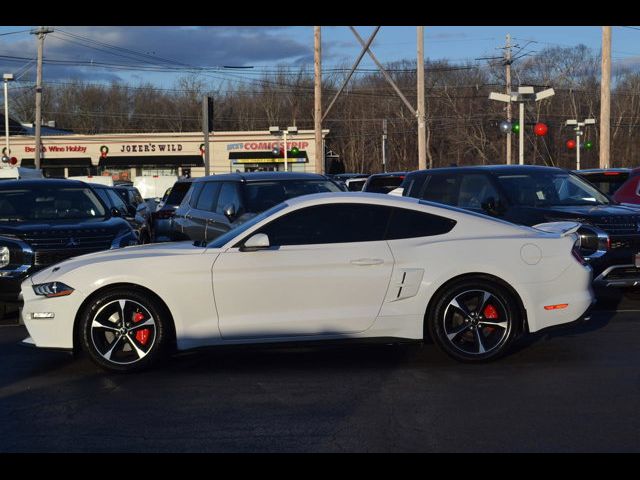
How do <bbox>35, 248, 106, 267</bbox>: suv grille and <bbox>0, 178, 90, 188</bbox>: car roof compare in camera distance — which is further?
<bbox>0, 178, 90, 188</bbox>: car roof

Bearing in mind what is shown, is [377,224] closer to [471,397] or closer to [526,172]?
[471,397]

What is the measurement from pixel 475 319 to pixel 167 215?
11.1 metres

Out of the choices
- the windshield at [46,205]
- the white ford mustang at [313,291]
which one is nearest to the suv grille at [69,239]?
the windshield at [46,205]

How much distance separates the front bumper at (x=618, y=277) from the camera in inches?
412

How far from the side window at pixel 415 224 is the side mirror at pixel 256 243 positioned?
1.06m

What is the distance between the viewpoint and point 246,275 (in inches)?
298

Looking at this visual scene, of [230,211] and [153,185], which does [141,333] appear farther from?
[153,185]

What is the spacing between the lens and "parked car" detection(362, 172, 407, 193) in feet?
65.1

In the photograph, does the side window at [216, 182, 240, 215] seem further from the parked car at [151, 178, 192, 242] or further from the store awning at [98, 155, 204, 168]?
the store awning at [98, 155, 204, 168]

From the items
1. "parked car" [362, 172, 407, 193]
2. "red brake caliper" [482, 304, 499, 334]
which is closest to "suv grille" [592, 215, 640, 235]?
"red brake caliper" [482, 304, 499, 334]

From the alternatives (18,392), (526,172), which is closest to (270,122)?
(526,172)

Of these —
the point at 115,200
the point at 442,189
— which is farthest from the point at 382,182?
the point at 442,189
